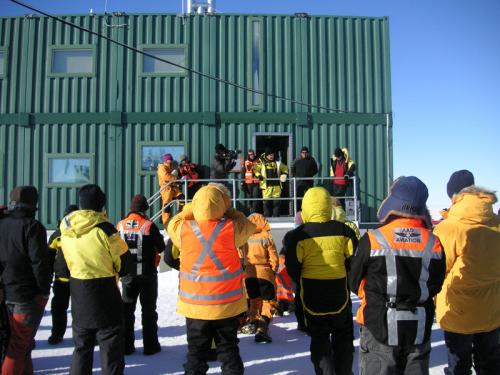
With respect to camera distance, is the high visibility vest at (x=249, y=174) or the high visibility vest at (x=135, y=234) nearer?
the high visibility vest at (x=135, y=234)

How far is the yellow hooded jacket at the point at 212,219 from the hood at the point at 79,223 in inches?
26.1

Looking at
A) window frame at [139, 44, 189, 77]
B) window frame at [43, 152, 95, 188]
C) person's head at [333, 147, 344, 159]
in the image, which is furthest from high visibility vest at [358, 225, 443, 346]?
window frame at [43, 152, 95, 188]

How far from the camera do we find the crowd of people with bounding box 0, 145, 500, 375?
2.68m

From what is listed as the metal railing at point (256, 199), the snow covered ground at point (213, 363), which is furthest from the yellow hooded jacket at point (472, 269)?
the metal railing at point (256, 199)

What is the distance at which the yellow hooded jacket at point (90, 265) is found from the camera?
343cm

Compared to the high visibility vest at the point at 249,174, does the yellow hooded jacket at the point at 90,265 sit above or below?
below

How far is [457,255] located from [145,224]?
3.35 m

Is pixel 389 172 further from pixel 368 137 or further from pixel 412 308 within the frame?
pixel 412 308

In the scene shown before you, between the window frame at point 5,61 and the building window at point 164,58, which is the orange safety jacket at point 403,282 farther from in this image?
the window frame at point 5,61

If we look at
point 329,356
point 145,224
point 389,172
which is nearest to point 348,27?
point 389,172

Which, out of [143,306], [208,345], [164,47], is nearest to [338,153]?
[164,47]

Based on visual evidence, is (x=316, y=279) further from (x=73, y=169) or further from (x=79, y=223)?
(x=73, y=169)

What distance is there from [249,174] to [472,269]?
6814mm

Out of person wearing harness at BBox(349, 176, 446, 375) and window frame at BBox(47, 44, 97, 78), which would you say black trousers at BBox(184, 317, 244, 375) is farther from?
window frame at BBox(47, 44, 97, 78)
